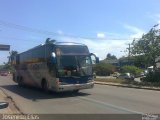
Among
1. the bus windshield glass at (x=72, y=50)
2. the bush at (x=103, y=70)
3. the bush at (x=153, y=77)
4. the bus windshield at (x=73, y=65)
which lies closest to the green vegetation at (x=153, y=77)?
the bush at (x=153, y=77)

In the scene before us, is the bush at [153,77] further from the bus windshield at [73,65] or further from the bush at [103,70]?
the bush at [103,70]

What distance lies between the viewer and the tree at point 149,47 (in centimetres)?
3928

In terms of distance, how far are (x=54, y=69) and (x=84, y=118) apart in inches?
387

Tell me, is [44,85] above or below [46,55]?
below

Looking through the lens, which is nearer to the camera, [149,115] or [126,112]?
[149,115]

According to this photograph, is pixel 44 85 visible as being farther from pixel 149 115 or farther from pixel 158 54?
pixel 158 54

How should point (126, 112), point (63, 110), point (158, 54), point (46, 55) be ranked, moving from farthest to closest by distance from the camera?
1. point (158, 54)
2. point (46, 55)
3. point (63, 110)
4. point (126, 112)

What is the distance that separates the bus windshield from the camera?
22.3m

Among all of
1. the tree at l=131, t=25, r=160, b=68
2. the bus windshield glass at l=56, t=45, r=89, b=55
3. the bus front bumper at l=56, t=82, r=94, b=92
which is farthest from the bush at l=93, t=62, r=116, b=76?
the bus front bumper at l=56, t=82, r=94, b=92

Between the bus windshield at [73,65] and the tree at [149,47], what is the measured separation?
58.1 ft

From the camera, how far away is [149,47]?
130 feet

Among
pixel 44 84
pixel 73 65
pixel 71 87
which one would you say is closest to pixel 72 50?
pixel 73 65

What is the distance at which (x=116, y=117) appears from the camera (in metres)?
13.0

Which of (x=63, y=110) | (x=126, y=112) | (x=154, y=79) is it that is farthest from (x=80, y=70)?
(x=154, y=79)
